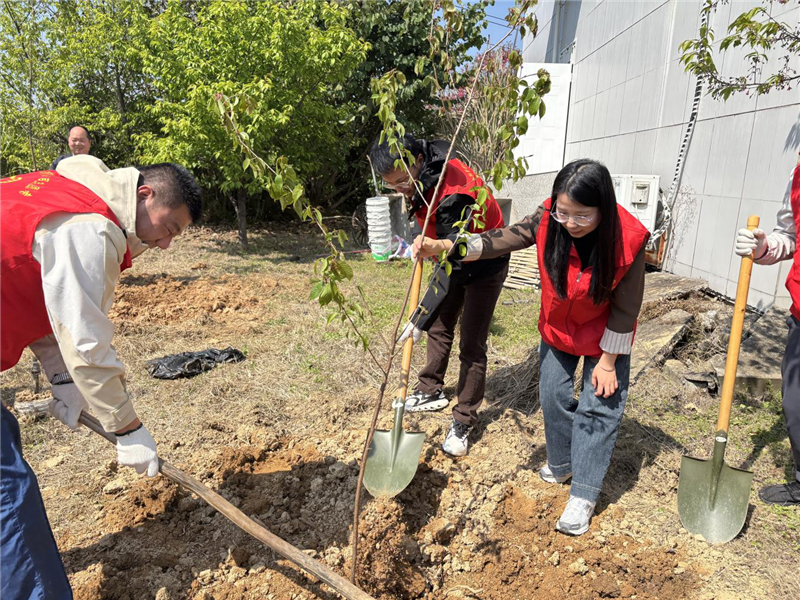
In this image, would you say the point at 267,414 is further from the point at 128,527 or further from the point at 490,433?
the point at 490,433

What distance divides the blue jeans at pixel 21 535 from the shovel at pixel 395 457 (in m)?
1.21

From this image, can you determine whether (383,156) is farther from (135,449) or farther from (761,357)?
(761,357)

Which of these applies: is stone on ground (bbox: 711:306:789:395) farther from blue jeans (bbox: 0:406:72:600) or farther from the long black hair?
blue jeans (bbox: 0:406:72:600)

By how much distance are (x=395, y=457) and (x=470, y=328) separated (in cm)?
80

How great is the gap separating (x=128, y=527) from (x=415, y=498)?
51.1 inches

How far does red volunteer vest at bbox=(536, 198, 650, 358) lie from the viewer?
2027 mm

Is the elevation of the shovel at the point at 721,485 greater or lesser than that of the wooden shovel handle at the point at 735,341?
lesser

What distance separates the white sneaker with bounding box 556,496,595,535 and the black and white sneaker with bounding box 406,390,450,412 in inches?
45.6

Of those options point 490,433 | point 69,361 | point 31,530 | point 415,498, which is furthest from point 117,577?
point 490,433

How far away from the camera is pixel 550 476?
107 inches

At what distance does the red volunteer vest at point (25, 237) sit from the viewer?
1462mm

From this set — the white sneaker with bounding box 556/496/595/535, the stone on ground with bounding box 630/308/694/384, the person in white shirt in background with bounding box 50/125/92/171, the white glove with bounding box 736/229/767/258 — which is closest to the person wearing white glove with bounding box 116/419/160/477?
the white sneaker with bounding box 556/496/595/535

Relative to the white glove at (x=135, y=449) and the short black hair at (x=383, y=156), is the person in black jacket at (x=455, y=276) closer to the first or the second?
the short black hair at (x=383, y=156)

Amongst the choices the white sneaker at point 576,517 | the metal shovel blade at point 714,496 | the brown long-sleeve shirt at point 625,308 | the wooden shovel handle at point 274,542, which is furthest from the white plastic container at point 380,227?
the wooden shovel handle at point 274,542
